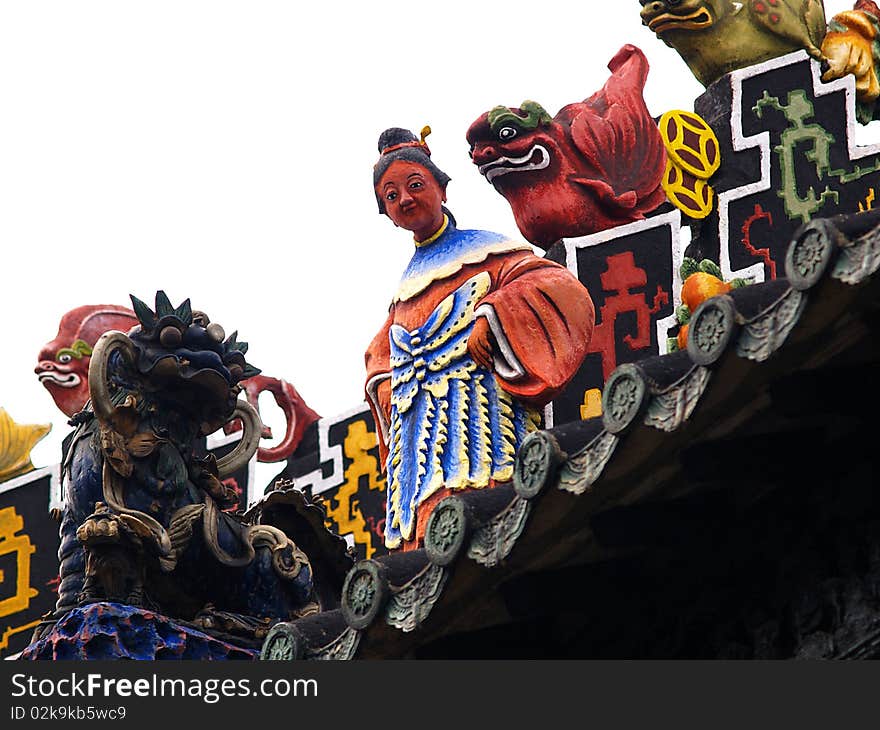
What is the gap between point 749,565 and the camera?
9.18 metres

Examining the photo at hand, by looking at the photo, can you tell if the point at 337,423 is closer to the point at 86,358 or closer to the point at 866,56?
the point at 86,358

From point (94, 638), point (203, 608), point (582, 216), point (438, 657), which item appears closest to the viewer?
point (438, 657)

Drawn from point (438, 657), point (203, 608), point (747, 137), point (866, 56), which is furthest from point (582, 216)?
point (438, 657)

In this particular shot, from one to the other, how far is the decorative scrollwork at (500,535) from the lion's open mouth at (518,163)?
14.3ft

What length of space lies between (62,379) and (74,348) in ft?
0.95

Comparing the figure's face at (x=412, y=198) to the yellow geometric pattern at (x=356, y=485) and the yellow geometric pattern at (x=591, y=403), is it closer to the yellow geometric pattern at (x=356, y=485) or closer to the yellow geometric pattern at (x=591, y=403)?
the yellow geometric pattern at (x=591, y=403)

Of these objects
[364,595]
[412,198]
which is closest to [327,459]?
[412,198]

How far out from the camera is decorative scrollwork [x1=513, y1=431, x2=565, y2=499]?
27.7 feet

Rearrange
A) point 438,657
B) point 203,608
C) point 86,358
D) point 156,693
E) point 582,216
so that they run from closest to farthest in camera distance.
Answer: point 156,693 < point 438,657 < point 203,608 < point 582,216 < point 86,358

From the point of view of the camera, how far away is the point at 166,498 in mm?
11492

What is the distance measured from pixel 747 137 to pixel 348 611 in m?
5.64

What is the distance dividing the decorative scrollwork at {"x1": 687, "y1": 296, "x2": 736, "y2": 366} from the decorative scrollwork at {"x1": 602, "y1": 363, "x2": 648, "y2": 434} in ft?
0.79

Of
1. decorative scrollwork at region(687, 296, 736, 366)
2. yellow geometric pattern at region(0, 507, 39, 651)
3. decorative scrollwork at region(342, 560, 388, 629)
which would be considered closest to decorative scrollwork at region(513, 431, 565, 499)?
decorative scrollwork at region(687, 296, 736, 366)

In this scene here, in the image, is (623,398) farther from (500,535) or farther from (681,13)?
(681,13)
